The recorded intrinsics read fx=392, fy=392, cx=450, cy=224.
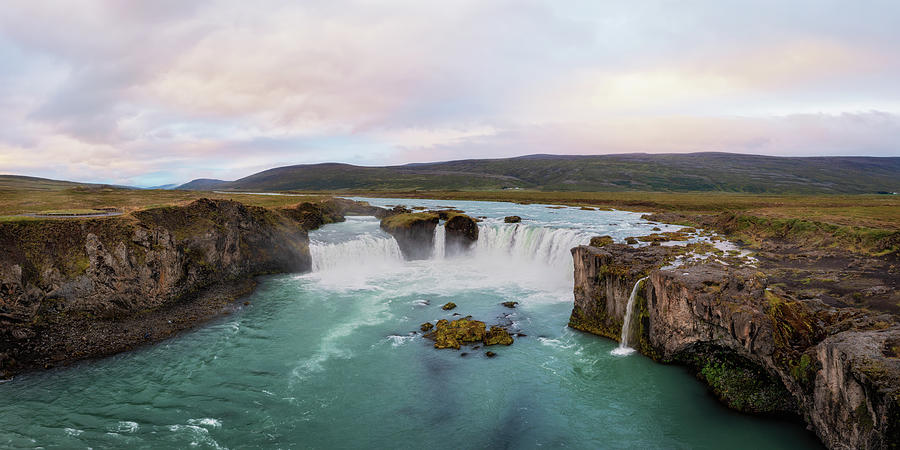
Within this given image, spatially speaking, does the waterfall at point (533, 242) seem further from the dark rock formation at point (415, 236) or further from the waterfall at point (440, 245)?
the dark rock formation at point (415, 236)

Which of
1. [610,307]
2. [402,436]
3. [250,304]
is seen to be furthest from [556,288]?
[250,304]

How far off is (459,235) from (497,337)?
87.6 feet

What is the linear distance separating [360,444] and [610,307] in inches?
660

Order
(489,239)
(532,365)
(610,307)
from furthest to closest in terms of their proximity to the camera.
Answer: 1. (489,239)
2. (610,307)
3. (532,365)

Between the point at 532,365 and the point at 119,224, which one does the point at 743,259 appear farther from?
the point at 119,224

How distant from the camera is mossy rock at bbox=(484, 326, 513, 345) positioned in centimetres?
2428

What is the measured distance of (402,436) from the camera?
1593 cm

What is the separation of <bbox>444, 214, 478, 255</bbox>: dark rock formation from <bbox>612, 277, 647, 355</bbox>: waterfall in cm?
2871

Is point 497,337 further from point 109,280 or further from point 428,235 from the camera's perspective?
point 428,235

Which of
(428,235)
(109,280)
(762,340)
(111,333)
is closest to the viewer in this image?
(762,340)

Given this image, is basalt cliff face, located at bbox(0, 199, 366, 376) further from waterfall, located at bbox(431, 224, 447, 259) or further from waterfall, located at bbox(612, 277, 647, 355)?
waterfall, located at bbox(612, 277, 647, 355)

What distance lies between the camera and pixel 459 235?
5072 cm

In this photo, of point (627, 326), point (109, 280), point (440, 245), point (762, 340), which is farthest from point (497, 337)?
point (440, 245)

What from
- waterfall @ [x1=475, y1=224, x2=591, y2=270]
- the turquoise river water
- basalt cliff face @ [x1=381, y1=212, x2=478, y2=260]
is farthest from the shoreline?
waterfall @ [x1=475, y1=224, x2=591, y2=270]
